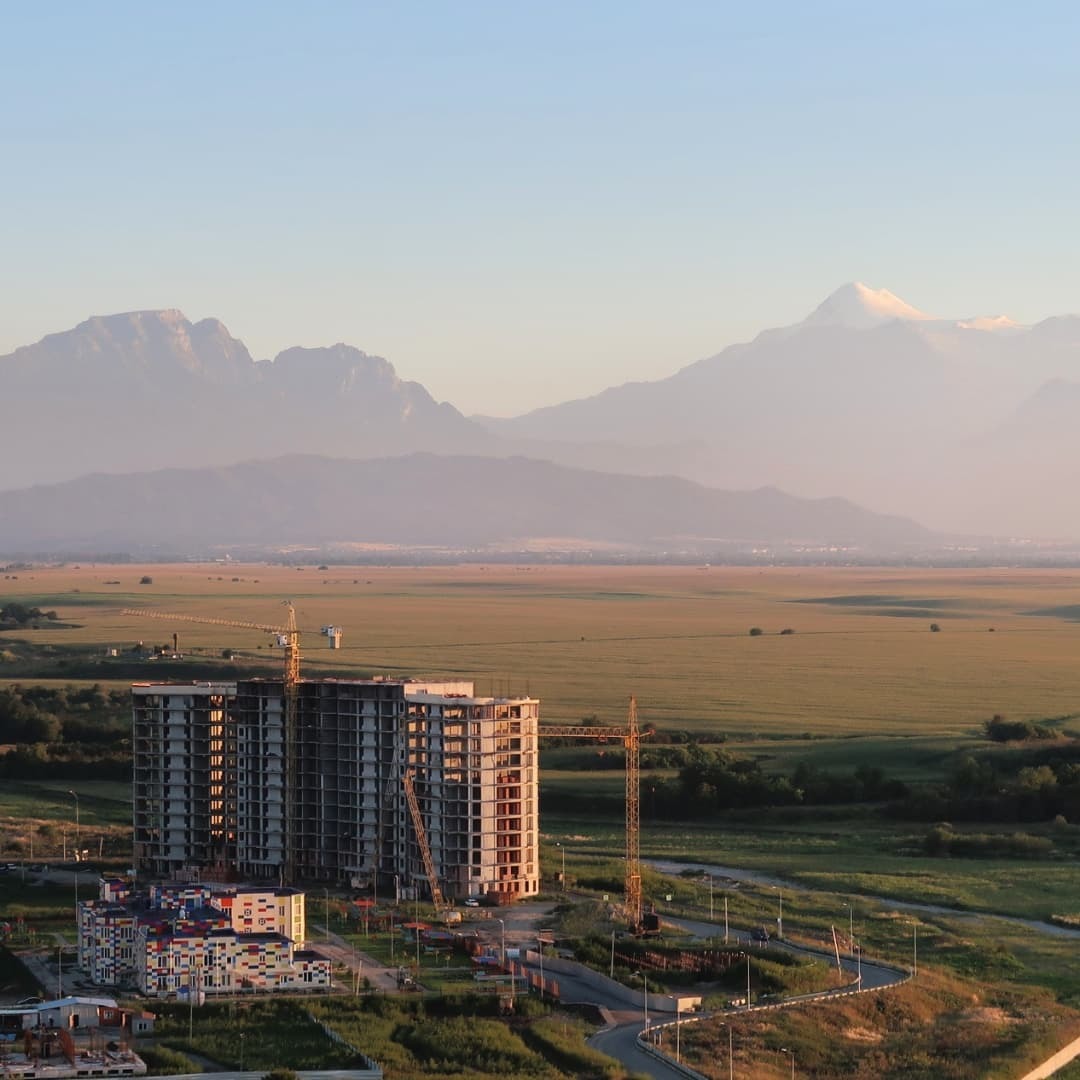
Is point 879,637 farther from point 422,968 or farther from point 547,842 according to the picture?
point 422,968

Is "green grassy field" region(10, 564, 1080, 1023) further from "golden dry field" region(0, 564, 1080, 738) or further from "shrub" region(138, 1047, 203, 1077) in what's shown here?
"shrub" region(138, 1047, 203, 1077)

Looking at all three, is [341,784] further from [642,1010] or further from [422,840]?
[642,1010]

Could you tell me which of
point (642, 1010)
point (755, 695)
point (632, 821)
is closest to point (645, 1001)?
point (642, 1010)

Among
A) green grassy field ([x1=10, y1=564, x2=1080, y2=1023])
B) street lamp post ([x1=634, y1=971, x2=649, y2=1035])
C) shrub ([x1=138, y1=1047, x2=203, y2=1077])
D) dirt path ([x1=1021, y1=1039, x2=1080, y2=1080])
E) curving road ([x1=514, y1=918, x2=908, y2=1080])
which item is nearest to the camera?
shrub ([x1=138, y1=1047, x2=203, y2=1077])

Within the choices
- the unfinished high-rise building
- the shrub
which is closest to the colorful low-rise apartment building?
the shrub

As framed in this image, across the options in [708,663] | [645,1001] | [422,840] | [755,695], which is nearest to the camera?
[645,1001]

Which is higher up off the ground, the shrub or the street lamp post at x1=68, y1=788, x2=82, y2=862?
the street lamp post at x1=68, y1=788, x2=82, y2=862

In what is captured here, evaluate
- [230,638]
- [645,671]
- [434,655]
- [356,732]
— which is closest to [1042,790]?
[356,732]

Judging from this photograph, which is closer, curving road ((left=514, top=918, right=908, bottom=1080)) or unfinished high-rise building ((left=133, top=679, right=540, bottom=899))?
curving road ((left=514, top=918, right=908, bottom=1080))
